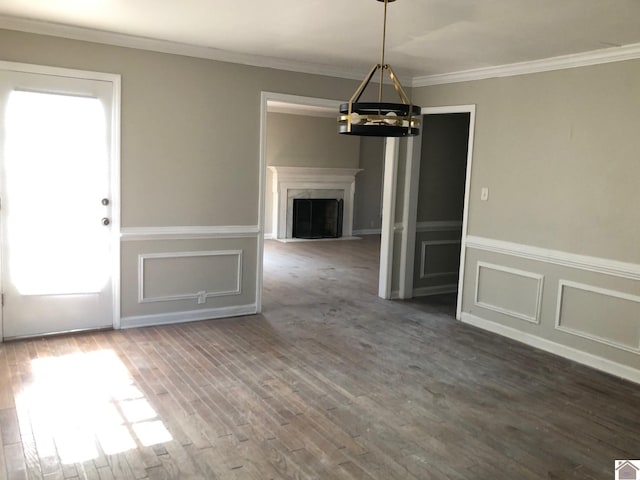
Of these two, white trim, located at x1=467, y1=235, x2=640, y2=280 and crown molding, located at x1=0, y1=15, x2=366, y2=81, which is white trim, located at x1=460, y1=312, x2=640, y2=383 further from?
crown molding, located at x1=0, y1=15, x2=366, y2=81

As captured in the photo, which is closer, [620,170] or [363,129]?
[363,129]

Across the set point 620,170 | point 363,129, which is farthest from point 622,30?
point 363,129

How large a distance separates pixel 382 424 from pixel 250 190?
2.76m

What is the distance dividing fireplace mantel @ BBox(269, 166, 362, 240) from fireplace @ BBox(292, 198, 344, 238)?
0.11m

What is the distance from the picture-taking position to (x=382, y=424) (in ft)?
10.4

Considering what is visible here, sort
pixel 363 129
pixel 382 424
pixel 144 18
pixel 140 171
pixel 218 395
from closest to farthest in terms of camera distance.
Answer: pixel 363 129 → pixel 382 424 → pixel 218 395 → pixel 144 18 → pixel 140 171

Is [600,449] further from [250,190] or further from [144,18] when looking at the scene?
[144,18]

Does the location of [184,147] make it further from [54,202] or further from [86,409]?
[86,409]

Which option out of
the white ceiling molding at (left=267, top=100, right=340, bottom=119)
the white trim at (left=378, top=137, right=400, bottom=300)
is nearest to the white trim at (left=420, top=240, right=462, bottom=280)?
the white trim at (left=378, top=137, right=400, bottom=300)

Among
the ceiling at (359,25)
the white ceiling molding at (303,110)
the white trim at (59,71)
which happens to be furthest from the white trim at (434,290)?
the white ceiling molding at (303,110)

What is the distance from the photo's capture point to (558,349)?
4.49m

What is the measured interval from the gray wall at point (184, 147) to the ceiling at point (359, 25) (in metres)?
0.21

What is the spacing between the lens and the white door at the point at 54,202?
4141 mm

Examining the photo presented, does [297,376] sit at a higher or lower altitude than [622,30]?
lower
